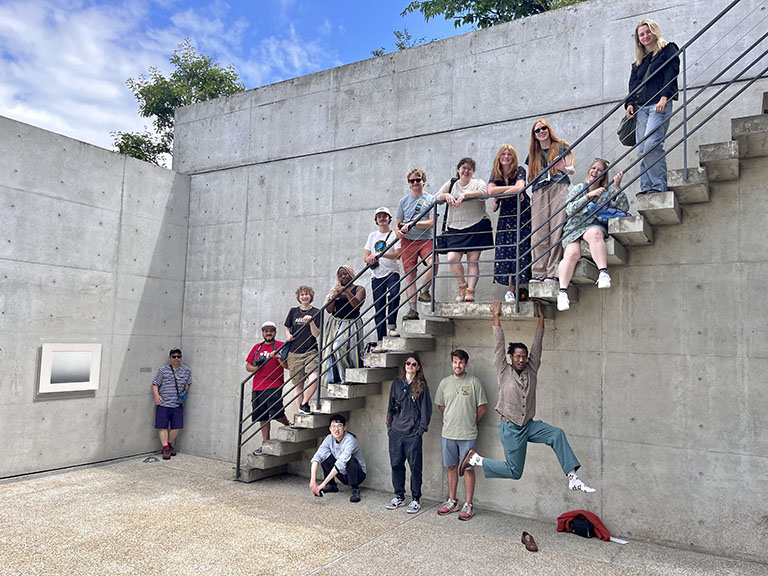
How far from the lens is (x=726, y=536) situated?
4.82m

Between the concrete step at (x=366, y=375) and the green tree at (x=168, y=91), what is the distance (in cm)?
1155

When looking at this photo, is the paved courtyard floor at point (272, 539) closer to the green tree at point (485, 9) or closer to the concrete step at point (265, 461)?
the concrete step at point (265, 461)

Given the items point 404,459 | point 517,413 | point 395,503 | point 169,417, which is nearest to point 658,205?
point 517,413

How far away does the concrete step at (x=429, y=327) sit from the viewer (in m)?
5.59

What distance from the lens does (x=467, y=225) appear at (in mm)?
5695

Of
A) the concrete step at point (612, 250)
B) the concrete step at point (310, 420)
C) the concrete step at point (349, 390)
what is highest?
the concrete step at point (612, 250)

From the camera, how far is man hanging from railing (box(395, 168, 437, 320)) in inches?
229

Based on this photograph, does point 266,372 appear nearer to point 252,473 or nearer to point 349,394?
point 252,473

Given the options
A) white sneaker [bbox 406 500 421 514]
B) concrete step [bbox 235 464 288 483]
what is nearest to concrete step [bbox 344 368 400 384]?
white sneaker [bbox 406 500 421 514]

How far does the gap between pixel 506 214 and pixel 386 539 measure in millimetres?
3241

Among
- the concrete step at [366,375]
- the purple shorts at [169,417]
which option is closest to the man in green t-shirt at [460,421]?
the concrete step at [366,375]

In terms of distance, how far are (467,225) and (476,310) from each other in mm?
932

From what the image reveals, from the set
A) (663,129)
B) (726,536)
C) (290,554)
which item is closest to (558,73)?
(663,129)

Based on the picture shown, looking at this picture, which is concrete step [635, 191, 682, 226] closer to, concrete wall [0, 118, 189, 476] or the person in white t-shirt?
the person in white t-shirt
